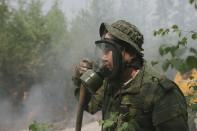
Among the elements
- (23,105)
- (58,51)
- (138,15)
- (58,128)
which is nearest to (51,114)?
(23,105)

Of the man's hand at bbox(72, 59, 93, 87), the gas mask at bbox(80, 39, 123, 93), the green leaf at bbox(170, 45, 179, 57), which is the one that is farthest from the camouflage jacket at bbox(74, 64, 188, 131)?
the green leaf at bbox(170, 45, 179, 57)

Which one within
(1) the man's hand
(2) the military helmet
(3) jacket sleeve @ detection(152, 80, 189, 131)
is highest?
(2) the military helmet

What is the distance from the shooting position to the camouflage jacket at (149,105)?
117 inches

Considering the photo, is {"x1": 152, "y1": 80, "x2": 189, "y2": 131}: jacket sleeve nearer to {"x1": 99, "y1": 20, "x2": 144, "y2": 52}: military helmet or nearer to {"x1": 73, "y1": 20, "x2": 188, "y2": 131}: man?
{"x1": 73, "y1": 20, "x2": 188, "y2": 131}: man

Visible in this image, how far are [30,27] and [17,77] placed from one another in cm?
293

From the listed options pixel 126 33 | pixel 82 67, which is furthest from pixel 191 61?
pixel 82 67

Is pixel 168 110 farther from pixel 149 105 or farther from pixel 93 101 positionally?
pixel 93 101

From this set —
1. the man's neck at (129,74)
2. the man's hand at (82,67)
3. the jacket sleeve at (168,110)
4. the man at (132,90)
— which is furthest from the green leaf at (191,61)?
the man's hand at (82,67)

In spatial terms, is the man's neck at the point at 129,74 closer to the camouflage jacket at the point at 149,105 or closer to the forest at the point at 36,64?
the camouflage jacket at the point at 149,105

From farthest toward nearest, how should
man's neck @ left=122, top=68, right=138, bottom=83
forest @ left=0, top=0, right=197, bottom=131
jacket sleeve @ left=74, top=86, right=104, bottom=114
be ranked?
forest @ left=0, top=0, right=197, bottom=131
jacket sleeve @ left=74, top=86, right=104, bottom=114
man's neck @ left=122, top=68, right=138, bottom=83

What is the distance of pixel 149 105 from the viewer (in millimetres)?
3033

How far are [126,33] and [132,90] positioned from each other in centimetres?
39

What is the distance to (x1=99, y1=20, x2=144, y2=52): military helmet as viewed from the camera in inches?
127

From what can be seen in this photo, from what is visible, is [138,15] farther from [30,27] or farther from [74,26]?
[30,27]
